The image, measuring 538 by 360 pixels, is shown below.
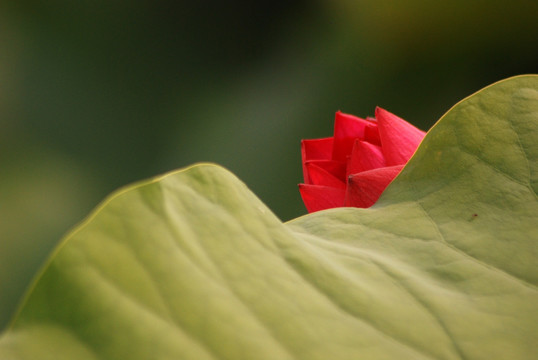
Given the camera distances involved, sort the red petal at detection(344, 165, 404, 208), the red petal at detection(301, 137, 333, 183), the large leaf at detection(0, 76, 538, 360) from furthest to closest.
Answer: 1. the red petal at detection(301, 137, 333, 183)
2. the red petal at detection(344, 165, 404, 208)
3. the large leaf at detection(0, 76, 538, 360)

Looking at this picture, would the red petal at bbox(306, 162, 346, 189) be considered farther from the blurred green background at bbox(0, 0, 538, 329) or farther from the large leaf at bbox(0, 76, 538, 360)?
the blurred green background at bbox(0, 0, 538, 329)

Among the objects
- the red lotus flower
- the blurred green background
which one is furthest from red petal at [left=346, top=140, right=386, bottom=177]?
the blurred green background

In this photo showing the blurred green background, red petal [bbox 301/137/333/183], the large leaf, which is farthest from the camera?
the blurred green background

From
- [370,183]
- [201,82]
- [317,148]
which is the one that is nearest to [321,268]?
[370,183]

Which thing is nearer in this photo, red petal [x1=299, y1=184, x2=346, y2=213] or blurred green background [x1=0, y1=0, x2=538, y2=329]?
red petal [x1=299, y1=184, x2=346, y2=213]

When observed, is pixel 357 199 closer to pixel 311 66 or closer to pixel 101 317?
pixel 101 317

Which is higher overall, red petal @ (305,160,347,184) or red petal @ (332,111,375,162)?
red petal @ (332,111,375,162)
